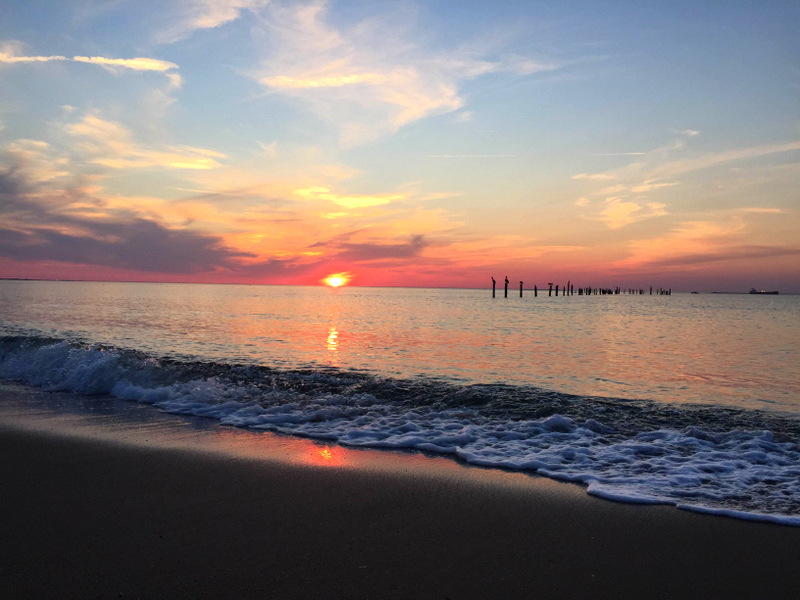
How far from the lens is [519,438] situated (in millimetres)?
8305

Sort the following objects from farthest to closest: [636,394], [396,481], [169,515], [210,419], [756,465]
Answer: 1. [636,394]
2. [210,419]
3. [756,465]
4. [396,481]
5. [169,515]

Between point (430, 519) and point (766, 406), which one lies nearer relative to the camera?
point (430, 519)

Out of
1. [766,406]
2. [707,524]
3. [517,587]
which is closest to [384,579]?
[517,587]

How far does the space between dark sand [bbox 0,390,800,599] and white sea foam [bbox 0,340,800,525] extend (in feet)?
2.39

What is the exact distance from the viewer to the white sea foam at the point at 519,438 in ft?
19.5

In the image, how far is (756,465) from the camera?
702 centimetres

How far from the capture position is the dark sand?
146 inches

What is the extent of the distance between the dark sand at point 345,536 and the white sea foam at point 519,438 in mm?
727

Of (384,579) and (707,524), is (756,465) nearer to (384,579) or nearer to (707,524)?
(707,524)

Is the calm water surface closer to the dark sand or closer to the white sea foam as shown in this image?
the white sea foam

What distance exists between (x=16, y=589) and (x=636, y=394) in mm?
12520

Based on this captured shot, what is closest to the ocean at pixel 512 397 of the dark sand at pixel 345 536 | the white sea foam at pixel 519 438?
the white sea foam at pixel 519 438

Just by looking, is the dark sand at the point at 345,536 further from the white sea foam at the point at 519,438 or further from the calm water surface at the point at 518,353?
the calm water surface at the point at 518,353

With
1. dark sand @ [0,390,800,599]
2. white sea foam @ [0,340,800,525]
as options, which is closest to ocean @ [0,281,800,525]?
white sea foam @ [0,340,800,525]
